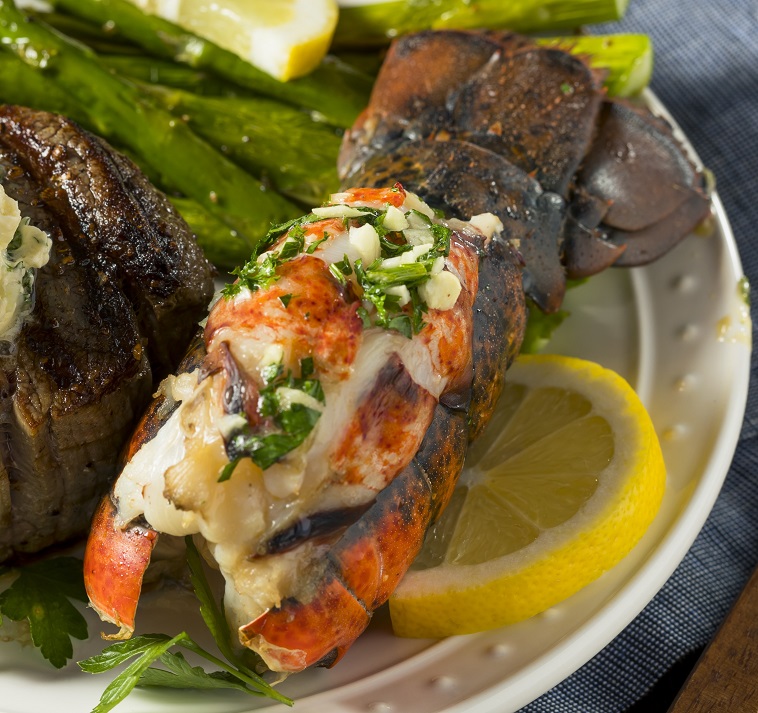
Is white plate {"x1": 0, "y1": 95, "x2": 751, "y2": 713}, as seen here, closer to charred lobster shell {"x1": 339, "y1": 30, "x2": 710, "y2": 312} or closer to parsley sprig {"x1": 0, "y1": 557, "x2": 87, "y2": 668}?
parsley sprig {"x1": 0, "y1": 557, "x2": 87, "y2": 668}

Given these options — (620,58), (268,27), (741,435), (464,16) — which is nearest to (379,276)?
(741,435)

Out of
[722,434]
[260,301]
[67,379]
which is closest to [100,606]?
[67,379]

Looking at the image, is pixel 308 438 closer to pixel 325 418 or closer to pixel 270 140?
pixel 325 418

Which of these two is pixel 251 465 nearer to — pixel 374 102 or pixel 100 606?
pixel 100 606

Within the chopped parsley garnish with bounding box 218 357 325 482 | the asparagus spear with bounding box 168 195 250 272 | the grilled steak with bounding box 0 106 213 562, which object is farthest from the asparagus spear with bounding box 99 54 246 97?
the chopped parsley garnish with bounding box 218 357 325 482

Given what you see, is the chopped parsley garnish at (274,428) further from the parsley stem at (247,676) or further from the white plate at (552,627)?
the white plate at (552,627)
